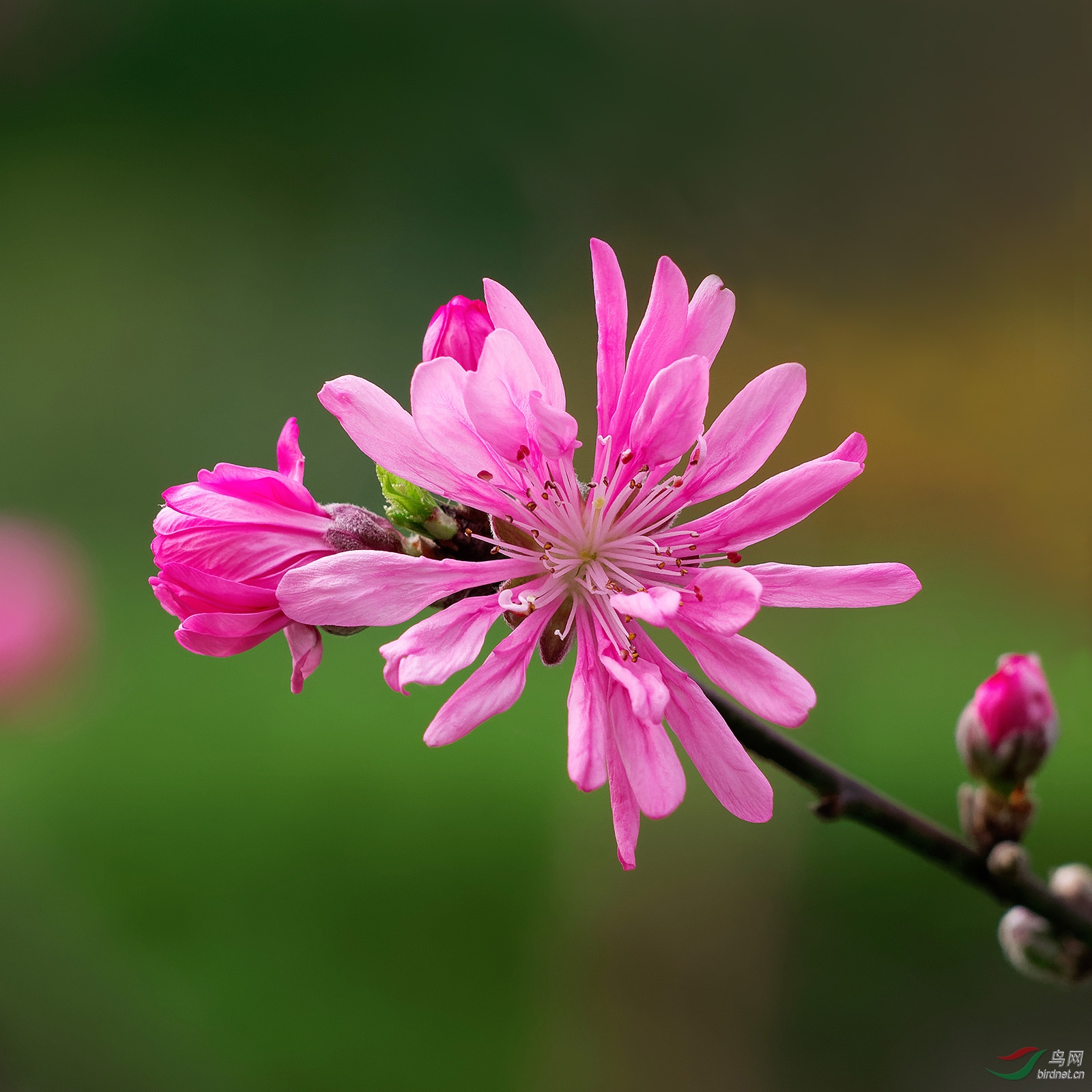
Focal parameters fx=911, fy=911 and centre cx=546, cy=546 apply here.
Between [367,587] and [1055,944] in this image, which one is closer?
[367,587]

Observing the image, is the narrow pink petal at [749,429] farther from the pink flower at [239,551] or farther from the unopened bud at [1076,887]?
the unopened bud at [1076,887]

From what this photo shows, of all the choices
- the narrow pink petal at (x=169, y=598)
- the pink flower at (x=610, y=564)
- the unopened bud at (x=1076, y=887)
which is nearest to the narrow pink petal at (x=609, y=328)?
the pink flower at (x=610, y=564)

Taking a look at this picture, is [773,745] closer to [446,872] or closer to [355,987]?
[446,872]

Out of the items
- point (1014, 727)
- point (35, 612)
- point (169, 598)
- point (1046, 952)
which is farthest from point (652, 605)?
point (35, 612)

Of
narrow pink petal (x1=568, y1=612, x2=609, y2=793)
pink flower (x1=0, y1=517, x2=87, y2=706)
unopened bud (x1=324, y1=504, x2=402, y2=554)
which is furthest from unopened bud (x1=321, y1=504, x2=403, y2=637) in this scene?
pink flower (x1=0, y1=517, x2=87, y2=706)

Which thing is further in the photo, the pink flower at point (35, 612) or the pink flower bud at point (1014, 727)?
the pink flower at point (35, 612)

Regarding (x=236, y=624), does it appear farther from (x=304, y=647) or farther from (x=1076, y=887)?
(x=1076, y=887)
